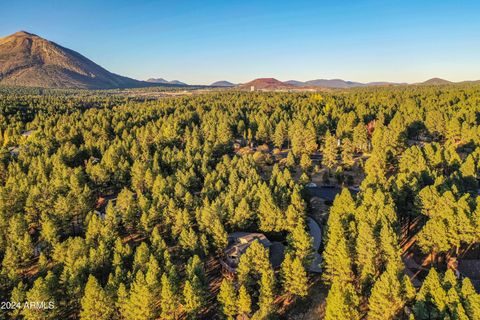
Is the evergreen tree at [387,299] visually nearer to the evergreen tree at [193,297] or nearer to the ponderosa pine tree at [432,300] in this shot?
the ponderosa pine tree at [432,300]

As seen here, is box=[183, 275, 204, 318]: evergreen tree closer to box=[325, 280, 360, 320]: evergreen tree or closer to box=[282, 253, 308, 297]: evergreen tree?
box=[282, 253, 308, 297]: evergreen tree

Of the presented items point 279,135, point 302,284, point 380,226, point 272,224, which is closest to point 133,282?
point 302,284

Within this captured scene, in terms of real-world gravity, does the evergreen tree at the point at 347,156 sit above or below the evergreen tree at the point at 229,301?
above

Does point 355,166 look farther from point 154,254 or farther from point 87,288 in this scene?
point 87,288

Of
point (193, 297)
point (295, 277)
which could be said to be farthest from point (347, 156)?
point (193, 297)

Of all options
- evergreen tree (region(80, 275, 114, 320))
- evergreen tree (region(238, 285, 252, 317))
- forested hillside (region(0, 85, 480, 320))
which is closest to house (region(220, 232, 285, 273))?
forested hillside (region(0, 85, 480, 320))

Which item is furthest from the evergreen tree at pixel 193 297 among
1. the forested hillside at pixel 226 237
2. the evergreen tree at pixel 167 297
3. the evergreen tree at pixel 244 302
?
the evergreen tree at pixel 244 302

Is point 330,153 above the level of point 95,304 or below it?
above

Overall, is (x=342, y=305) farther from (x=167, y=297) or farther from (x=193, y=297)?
(x=167, y=297)
